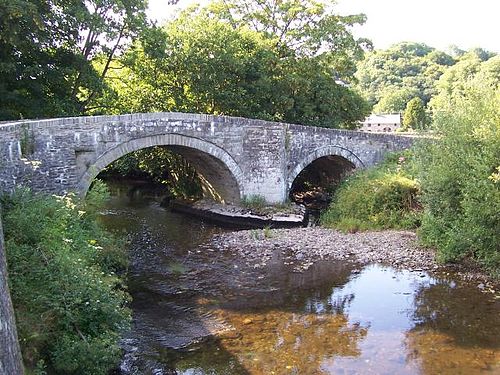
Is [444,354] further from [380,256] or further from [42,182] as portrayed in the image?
[42,182]

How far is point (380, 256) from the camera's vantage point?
12359mm

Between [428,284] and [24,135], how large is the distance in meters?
9.89

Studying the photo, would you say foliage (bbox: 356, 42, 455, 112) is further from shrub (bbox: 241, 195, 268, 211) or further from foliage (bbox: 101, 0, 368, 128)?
shrub (bbox: 241, 195, 268, 211)

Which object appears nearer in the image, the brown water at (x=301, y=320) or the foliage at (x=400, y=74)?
the brown water at (x=301, y=320)

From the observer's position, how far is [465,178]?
434 inches

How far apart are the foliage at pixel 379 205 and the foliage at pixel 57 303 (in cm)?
938

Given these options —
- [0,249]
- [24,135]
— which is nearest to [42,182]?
[24,135]

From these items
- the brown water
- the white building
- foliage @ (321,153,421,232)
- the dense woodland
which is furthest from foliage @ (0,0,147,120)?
the white building

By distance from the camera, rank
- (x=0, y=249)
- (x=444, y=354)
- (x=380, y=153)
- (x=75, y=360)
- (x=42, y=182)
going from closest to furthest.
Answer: (x=0, y=249) < (x=75, y=360) < (x=444, y=354) < (x=42, y=182) < (x=380, y=153)

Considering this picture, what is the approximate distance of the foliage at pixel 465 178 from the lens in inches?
407

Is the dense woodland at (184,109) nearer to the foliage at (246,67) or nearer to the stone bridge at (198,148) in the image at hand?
the foliage at (246,67)

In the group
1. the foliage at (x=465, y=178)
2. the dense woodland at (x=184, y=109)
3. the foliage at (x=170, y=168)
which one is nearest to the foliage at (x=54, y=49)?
the dense woodland at (x=184, y=109)

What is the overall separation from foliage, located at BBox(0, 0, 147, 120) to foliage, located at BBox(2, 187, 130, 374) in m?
7.28

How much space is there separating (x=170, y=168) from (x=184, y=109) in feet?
9.79
